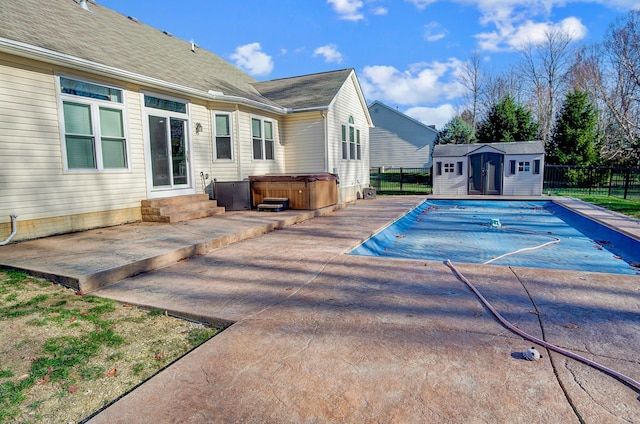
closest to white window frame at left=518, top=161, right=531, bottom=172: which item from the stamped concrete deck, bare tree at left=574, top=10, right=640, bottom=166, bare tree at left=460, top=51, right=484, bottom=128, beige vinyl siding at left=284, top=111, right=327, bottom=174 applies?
beige vinyl siding at left=284, top=111, right=327, bottom=174

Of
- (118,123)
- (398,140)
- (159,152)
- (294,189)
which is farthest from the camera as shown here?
(398,140)

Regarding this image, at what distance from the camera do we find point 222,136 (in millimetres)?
10062

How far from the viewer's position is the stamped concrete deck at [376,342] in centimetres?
185

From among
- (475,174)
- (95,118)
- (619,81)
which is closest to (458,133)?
(475,174)

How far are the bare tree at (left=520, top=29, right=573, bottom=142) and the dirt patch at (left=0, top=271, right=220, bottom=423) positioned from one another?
98.8 feet

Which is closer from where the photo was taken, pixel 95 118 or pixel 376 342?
pixel 376 342

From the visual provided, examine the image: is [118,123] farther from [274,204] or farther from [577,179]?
[577,179]

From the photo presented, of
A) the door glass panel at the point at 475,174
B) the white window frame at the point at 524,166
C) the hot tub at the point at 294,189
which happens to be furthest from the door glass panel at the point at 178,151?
the white window frame at the point at 524,166

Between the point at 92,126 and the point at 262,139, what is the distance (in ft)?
17.2

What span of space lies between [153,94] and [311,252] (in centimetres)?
554

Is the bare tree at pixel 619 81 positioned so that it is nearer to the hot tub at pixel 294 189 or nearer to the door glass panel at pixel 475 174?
the door glass panel at pixel 475 174

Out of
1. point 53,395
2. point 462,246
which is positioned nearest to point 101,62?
point 53,395

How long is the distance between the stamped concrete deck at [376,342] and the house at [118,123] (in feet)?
6.17

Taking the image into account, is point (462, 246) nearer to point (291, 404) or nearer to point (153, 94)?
point (291, 404)
